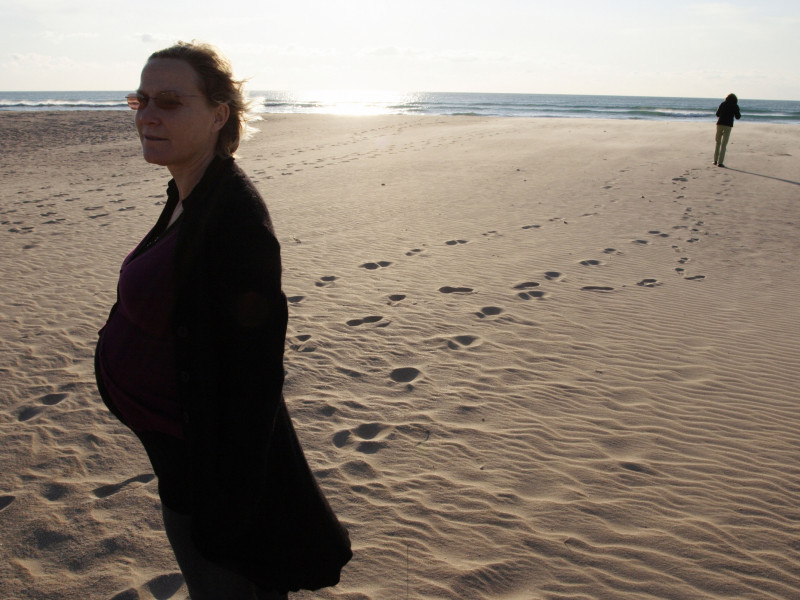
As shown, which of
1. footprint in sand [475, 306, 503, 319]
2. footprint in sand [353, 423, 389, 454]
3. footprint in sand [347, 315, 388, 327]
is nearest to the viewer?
footprint in sand [353, 423, 389, 454]

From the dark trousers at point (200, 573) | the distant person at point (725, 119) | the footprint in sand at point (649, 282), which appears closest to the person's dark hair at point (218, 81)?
the dark trousers at point (200, 573)

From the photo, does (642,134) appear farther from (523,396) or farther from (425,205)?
(523,396)

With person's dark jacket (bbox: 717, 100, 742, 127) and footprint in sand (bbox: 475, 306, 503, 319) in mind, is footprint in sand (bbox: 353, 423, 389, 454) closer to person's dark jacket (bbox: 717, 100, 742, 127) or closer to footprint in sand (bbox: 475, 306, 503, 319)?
footprint in sand (bbox: 475, 306, 503, 319)

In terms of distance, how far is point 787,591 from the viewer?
2.64 meters

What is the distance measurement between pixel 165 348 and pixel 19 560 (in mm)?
2073

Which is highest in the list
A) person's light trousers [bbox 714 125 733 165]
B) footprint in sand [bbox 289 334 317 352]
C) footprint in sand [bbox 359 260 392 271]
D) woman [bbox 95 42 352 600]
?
Result: person's light trousers [bbox 714 125 733 165]

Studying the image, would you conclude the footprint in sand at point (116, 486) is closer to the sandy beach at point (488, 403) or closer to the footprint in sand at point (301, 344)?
the sandy beach at point (488, 403)

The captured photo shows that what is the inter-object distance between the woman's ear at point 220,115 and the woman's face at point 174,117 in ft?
0.06

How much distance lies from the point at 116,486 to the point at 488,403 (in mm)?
2446

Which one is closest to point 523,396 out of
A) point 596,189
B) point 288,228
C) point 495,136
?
point 288,228

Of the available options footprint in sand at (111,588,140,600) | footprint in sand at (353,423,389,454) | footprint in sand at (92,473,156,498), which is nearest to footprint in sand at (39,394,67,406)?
footprint in sand at (92,473,156,498)

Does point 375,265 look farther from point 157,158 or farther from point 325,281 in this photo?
point 157,158

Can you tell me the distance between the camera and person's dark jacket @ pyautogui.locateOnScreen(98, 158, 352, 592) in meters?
1.38

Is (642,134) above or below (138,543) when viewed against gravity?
above
